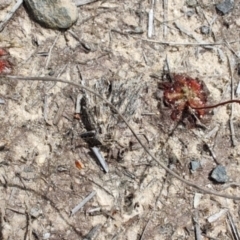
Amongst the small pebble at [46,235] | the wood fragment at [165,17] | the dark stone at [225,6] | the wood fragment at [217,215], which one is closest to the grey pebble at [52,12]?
the wood fragment at [165,17]

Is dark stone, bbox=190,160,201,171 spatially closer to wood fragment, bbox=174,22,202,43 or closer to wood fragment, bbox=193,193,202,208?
wood fragment, bbox=193,193,202,208

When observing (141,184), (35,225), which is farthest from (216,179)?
(35,225)

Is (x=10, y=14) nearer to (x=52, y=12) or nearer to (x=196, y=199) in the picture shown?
(x=52, y=12)

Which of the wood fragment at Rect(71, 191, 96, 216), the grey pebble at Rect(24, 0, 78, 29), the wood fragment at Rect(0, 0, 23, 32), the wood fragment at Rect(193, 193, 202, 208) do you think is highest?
the wood fragment at Rect(0, 0, 23, 32)

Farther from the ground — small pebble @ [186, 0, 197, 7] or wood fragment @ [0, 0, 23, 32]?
wood fragment @ [0, 0, 23, 32]

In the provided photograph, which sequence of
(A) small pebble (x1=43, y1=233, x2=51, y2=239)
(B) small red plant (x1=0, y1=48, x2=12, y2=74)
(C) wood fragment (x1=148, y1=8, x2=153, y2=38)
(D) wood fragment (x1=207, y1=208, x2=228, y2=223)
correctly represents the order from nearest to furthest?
(A) small pebble (x1=43, y1=233, x2=51, y2=239)
(D) wood fragment (x1=207, y1=208, x2=228, y2=223)
(B) small red plant (x1=0, y1=48, x2=12, y2=74)
(C) wood fragment (x1=148, y1=8, x2=153, y2=38)

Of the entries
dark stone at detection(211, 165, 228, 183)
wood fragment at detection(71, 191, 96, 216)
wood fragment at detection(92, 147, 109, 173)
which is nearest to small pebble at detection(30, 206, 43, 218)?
wood fragment at detection(71, 191, 96, 216)

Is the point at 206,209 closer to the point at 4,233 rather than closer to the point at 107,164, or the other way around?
the point at 107,164
